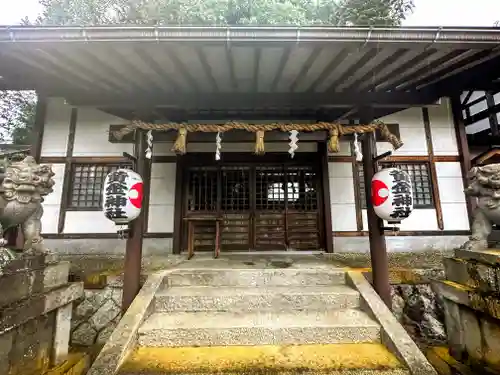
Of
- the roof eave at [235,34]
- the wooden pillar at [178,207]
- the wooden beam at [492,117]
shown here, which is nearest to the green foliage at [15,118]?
the wooden pillar at [178,207]

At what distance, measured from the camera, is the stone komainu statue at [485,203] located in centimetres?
366

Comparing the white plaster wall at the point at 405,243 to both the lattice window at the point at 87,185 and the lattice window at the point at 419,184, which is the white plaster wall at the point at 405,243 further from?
the lattice window at the point at 87,185

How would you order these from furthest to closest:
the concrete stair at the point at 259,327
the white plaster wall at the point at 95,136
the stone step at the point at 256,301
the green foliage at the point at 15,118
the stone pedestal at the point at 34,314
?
the green foliage at the point at 15,118, the white plaster wall at the point at 95,136, the stone step at the point at 256,301, the concrete stair at the point at 259,327, the stone pedestal at the point at 34,314

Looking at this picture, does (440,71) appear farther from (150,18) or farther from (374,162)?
(150,18)

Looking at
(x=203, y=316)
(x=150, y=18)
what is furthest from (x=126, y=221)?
(x=150, y=18)

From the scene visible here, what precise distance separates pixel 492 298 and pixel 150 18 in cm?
1192

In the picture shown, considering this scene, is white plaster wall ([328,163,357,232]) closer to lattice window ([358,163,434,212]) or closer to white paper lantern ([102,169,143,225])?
lattice window ([358,163,434,212])

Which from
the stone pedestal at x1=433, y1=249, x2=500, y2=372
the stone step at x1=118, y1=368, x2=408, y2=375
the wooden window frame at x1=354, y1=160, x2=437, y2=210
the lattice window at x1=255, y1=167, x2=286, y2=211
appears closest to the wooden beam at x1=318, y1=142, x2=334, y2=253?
the wooden window frame at x1=354, y1=160, x2=437, y2=210

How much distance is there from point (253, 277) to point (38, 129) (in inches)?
293

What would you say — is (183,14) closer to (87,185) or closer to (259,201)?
(87,185)

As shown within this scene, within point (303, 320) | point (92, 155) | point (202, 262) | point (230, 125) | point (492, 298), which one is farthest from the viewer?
point (92, 155)

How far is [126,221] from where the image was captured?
426 centimetres

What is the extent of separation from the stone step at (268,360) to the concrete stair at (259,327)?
0.04 feet

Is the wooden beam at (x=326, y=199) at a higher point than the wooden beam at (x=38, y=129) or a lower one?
lower
